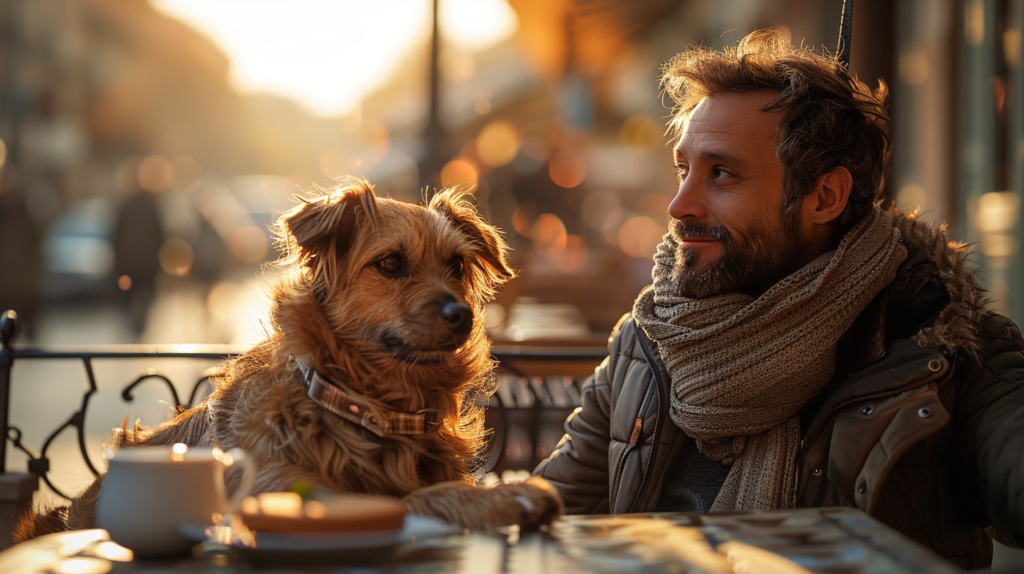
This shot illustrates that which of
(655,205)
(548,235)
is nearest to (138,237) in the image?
(548,235)

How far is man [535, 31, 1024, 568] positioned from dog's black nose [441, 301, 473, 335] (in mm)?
612

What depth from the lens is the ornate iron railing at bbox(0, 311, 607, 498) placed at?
289 cm

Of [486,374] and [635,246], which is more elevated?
[635,246]

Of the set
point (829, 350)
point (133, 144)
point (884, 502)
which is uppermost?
point (133, 144)

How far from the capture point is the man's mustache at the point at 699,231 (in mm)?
2441

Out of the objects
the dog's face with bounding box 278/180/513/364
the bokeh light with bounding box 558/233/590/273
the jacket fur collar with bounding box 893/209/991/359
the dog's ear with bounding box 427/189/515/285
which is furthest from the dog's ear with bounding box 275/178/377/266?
the bokeh light with bounding box 558/233/590/273

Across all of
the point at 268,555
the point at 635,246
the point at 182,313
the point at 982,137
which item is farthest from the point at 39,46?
the point at 268,555

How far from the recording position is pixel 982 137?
568 cm

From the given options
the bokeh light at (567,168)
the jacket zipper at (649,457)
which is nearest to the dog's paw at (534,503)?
the jacket zipper at (649,457)

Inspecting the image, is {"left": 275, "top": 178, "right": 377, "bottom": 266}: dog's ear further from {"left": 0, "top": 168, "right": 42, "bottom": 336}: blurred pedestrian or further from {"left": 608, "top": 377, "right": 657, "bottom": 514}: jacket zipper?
{"left": 0, "top": 168, "right": 42, "bottom": 336}: blurred pedestrian

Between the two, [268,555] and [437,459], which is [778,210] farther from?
[268,555]

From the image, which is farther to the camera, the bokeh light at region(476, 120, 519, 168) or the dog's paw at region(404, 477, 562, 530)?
the bokeh light at region(476, 120, 519, 168)

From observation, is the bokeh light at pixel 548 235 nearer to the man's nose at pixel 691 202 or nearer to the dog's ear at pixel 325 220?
the man's nose at pixel 691 202

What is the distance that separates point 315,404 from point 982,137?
5.47 m
